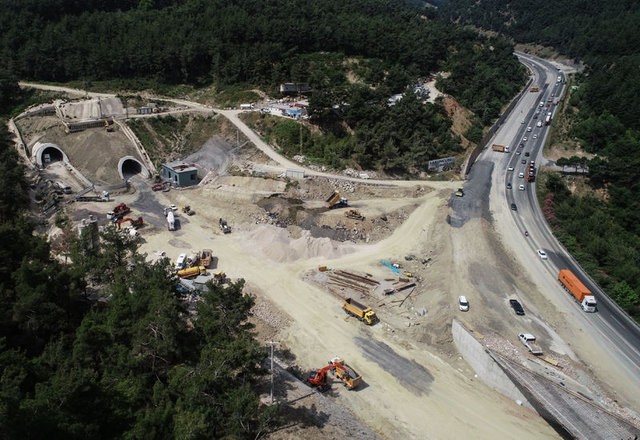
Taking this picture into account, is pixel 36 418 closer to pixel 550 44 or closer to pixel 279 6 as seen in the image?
pixel 279 6

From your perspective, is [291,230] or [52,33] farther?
[52,33]

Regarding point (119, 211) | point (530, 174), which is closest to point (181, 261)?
point (119, 211)

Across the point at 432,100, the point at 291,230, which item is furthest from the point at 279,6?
the point at 291,230

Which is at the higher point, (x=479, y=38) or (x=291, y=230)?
(x=479, y=38)

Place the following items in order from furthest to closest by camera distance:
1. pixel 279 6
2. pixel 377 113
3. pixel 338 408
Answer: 1. pixel 279 6
2. pixel 377 113
3. pixel 338 408

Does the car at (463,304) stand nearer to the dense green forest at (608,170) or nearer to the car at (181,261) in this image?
the dense green forest at (608,170)

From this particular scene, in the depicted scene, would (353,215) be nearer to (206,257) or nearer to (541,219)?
(206,257)

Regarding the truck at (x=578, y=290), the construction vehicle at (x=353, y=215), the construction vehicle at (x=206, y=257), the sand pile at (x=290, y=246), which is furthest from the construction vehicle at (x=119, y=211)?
the truck at (x=578, y=290)
